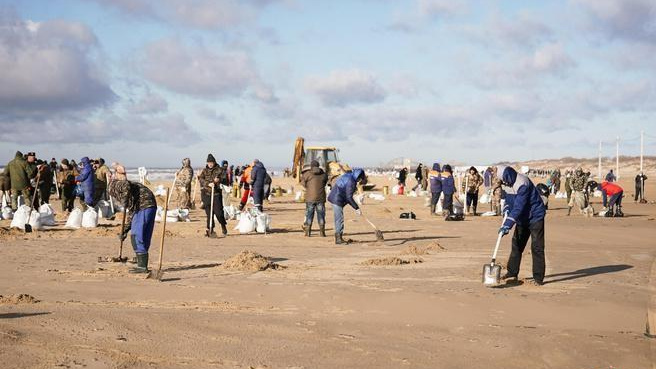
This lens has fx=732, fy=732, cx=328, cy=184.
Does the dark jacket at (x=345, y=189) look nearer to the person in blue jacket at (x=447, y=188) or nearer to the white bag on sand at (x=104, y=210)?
the person in blue jacket at (x=447, y=188)

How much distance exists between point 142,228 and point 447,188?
541 inches

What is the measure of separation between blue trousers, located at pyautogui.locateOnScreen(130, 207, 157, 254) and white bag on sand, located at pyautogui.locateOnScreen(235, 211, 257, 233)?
6.81 metres

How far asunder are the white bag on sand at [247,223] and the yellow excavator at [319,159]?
19790 millimetres

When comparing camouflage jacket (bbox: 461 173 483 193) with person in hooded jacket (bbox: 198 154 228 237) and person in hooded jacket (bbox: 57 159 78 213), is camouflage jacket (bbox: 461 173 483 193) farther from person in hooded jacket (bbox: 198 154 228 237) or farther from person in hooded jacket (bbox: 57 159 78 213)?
person in hooded jacket (bbox: 57 159 78 213)

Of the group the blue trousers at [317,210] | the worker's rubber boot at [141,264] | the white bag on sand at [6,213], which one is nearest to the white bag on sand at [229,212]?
the blue trousers at [317,210]

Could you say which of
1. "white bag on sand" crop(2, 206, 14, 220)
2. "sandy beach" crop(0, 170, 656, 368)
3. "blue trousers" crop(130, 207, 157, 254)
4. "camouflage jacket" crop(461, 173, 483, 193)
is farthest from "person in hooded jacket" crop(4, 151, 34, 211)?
"camouflage jacket" crop(461, 173, 483, 193)

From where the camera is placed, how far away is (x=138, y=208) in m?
10.6

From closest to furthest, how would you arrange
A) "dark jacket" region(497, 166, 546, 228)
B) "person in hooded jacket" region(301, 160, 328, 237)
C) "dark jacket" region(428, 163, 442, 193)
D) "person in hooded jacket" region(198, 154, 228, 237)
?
"dark jacket" region(497, 166, 546, 228) → "person in hooded jacket" region(198, 154, 228, 237) → "person in hooded jacket" region(301, 160, 328, 237) → "dark jacket" region(428, 163, 442, 193)

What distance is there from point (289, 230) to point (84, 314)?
11.2m

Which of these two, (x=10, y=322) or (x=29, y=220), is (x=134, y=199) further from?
(x=29, y=220)

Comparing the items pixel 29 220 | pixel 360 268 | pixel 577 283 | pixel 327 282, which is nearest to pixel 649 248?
pixel 577 283

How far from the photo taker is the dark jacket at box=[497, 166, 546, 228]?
33.5 feet

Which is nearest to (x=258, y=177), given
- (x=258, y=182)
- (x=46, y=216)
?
(x=258, y=182)

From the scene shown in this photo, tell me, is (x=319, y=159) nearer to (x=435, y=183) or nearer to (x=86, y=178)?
(x=435, y=183)
